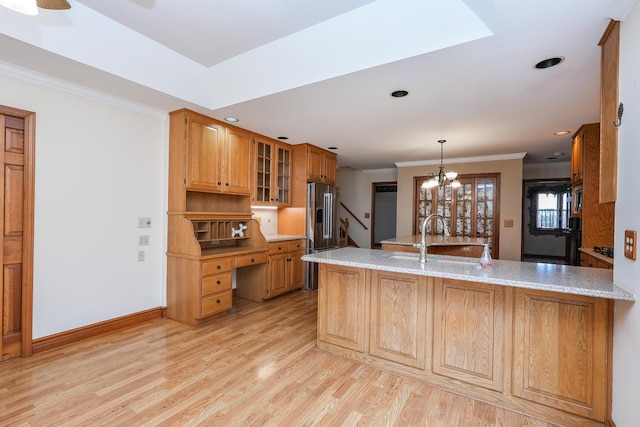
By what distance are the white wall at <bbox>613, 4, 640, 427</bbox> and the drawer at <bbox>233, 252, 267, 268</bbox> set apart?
10.9ft

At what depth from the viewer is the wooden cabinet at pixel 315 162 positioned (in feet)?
16.1

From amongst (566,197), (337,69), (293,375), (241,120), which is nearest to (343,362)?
(293,375)

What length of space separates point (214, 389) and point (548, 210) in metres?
8.97

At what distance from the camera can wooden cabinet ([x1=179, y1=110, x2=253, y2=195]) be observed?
3.42 metres

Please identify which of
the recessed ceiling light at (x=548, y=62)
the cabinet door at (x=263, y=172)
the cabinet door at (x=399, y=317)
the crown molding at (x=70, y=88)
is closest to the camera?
the recessed ceiling light at (x=548, y=62)

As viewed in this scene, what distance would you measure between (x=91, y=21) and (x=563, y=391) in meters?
4.09

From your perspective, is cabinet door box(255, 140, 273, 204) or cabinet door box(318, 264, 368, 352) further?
cabinet door box(255, 140, 273, 204)

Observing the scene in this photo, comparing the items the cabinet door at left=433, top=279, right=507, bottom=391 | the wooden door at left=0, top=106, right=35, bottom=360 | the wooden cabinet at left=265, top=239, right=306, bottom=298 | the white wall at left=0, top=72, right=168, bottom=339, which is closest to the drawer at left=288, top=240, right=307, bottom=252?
the wooden cabinet at left=265, top=239, right=306, bottom=298

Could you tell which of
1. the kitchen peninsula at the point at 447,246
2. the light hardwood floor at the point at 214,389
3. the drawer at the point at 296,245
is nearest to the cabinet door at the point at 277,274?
the drawer at the point at 296,245

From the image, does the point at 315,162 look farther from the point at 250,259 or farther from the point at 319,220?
the point at 250,259

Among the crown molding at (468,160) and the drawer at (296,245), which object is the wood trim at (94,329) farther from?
the crown molding at (468,160)

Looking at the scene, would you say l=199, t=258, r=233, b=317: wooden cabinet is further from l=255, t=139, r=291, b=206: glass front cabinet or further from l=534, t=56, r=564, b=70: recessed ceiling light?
l=534, t=56, r=564, b=70: recessed ceiling light

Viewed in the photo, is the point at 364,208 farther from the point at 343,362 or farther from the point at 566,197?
the point at 343,362

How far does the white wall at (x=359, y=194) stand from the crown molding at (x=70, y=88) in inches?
203
